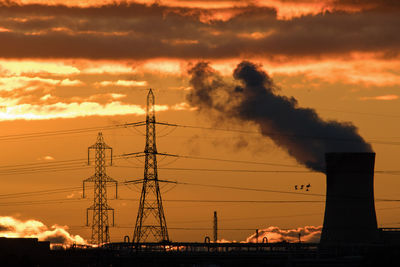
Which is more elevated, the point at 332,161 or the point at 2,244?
Result: the point at 332,161

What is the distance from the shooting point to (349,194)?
85938 mm

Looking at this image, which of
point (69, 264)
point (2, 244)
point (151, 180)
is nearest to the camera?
point (151, 180)

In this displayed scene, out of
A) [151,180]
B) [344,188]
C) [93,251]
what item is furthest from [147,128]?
[344,188]

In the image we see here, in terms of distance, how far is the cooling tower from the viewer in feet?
284

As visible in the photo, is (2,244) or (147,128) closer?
(147,128)

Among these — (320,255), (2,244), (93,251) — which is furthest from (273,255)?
(2,244)

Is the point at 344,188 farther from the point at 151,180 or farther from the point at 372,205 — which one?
the point at 151,180

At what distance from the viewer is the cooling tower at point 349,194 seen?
8662 centimetres

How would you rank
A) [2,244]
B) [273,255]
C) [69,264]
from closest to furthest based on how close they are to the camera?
[69,264] → [2,244] → [273,255]

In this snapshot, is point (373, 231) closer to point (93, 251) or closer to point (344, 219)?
point (344, 219)

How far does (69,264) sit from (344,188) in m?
27.5

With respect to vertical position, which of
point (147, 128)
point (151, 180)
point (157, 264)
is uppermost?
point (147, 128)

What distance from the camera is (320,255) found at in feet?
325

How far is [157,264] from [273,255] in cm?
1475
